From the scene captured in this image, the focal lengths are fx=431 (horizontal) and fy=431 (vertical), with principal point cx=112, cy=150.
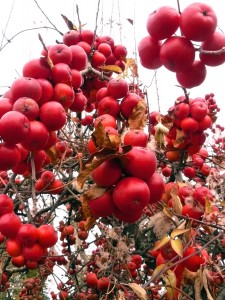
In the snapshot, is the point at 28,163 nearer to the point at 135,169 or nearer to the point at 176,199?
the point at 135,169

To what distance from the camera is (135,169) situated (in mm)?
A: 1188

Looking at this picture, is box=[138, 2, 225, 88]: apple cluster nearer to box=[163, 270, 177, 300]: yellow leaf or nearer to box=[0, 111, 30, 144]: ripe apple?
box=[0, 111, 30, 144]: ripe apple

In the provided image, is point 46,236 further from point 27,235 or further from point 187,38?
point 187,38

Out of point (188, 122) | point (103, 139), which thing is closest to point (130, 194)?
point (103, 139)

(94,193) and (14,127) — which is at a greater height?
(14,127)

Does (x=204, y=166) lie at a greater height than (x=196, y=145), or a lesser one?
lesser

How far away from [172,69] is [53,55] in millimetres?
453

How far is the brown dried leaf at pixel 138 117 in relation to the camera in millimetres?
1428

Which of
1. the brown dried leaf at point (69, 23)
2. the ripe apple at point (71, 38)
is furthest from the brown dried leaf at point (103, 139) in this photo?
the brown dried leaf at point (69, 23)

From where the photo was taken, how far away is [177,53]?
1261 millimetres

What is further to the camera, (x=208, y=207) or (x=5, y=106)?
(x=208, y=207)

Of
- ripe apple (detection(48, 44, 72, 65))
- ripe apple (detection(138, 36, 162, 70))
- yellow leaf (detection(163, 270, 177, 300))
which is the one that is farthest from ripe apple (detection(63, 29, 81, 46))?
yellow leaf (detection(163, 270, 177, 300))

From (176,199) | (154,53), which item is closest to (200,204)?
(176,199)

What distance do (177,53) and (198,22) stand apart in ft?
0.34
